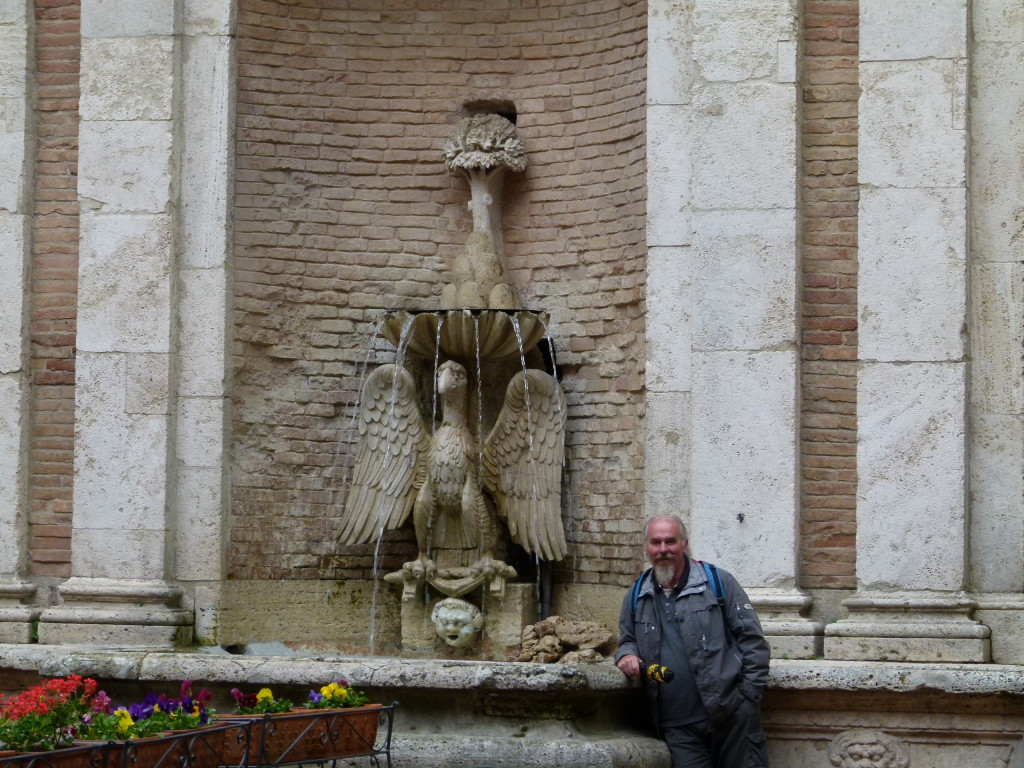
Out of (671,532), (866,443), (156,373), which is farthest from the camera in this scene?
(156,373)

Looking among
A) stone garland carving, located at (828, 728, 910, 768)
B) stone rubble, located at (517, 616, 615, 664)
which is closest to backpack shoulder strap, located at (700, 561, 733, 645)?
stone garland carving, located at (828, 728, 910, 768)

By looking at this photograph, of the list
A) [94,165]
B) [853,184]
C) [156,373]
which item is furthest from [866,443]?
[94,165]

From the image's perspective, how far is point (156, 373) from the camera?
8.50 meters

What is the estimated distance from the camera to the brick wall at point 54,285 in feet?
28.5

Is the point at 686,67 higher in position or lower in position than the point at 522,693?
higher

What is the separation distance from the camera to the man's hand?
7.13 metres

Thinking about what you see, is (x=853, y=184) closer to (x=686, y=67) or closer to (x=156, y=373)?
(x=686, y=67)

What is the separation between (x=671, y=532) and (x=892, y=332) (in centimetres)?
154

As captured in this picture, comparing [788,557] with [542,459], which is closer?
[788,557]

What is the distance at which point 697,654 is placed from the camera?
7.12 meters

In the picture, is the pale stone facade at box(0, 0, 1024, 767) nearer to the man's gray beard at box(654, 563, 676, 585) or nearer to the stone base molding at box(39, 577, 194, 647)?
the stone base molding at box(39, 577, 194, 647)

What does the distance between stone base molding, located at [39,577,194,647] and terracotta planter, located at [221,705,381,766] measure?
5.06 feet

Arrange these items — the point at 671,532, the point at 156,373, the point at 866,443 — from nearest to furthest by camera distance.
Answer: the point at 671,532, the point at 866,443, the point at 156,373

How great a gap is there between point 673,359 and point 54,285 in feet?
10.3
